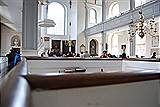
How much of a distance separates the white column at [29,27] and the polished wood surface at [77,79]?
15.7ft

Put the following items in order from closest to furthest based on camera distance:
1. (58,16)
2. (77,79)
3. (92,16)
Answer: (77,79)
(58,16)
(92,16)

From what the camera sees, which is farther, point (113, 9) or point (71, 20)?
point (71, 20)

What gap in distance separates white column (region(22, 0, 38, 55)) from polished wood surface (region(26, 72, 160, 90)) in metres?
4.78

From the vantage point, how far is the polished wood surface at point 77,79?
62.1 inches

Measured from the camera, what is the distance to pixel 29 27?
648 centimetres

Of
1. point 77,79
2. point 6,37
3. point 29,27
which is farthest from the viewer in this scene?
point 6,37

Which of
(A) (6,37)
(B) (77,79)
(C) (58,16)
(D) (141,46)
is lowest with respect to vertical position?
(B) (77,79)

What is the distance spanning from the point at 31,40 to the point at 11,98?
5.84 metres

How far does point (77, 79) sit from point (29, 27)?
5037mm

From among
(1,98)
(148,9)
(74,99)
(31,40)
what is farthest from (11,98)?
(148,9)

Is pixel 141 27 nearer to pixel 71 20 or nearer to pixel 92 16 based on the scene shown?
pixel 71 20

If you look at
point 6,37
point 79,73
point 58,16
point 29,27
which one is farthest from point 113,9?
point 79,73

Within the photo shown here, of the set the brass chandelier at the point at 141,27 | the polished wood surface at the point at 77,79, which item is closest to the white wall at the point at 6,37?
the brass chandelier at the point at 141,27

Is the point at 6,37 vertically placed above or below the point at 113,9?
below
